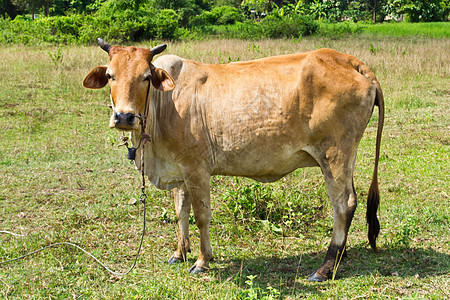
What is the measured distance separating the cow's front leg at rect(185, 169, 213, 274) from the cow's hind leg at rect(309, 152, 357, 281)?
0.93 meters

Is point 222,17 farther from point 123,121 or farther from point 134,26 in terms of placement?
point 123,121

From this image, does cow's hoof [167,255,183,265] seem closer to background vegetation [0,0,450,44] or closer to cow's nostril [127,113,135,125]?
cow's nostril [127,113,135,125]

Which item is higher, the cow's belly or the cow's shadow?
the cow's belly

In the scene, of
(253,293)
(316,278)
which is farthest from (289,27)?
(253,293)

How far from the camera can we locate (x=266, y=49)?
49.6 ft

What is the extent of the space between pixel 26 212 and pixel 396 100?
762cm

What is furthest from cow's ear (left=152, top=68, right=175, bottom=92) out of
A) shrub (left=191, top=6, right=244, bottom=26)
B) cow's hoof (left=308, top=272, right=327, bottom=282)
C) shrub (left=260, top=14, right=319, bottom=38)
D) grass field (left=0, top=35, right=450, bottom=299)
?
shrub (left=191, top=6, right=244, bottom=26)

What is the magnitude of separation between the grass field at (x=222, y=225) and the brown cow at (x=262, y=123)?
375 millimetres

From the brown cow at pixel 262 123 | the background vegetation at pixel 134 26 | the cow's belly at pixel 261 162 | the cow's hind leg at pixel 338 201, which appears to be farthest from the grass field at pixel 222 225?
the background vegetation at pixel 134 26

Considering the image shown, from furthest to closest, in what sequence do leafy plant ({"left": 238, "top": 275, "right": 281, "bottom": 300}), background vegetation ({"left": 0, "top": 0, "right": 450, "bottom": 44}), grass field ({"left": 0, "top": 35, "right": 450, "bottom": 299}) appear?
background vegetation ({"left": 0, "top": 0, "right": 450, "bottom": 44}), grass field ({"left": 0, "top": 35, "right": 450, "bottom": 299}), leafy plant ({"left": 238, "top": 275, "right": 281, "bottom": 300})

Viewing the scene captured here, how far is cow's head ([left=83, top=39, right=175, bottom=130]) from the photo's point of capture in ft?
11.6

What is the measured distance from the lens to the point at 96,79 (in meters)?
3.96

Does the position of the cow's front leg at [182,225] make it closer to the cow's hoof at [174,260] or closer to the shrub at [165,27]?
the cow's hoof at [174,260]

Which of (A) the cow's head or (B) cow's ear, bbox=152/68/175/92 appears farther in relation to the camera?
(B) cow's ear, bbox=152/68/175/92
